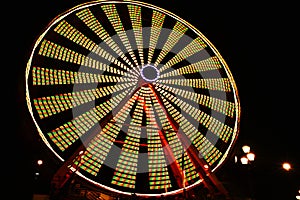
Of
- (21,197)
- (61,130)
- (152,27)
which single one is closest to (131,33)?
(152,27)

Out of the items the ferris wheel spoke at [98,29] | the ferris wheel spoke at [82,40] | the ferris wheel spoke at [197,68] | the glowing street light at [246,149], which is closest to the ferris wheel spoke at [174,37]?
the ferris wheel spoke at [197,68]

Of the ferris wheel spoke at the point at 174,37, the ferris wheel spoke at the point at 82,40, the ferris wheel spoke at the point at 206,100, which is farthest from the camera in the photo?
the ferris wheel spoke at the point at 174,37

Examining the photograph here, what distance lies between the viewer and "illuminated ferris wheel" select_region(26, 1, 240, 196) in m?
4.75

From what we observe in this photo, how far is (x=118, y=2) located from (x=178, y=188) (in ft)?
12.6

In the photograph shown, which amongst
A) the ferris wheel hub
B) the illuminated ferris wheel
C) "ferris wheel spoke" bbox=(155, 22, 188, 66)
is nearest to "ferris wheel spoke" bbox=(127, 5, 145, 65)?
the illuminated ferris wheel

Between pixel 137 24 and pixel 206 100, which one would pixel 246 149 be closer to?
pixel 206 100

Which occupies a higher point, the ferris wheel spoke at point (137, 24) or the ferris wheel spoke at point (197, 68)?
the ferris wheel spoke at point (137, 24)

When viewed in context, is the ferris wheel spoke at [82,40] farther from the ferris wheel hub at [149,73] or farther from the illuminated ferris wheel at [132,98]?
the ferris wheel hub at [149,73]

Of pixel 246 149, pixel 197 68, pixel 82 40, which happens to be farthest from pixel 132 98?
pixel 246 149

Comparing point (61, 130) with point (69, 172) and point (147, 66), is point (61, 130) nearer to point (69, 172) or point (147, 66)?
point (69, 172)

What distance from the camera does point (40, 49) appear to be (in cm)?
489

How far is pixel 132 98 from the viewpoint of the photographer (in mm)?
5906

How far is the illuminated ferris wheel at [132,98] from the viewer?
4750mm

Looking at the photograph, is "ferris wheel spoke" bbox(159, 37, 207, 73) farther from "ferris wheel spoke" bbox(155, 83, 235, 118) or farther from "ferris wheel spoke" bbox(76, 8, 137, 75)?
"ferris wheel spoke" bbox(76, 8, 137, 75)
